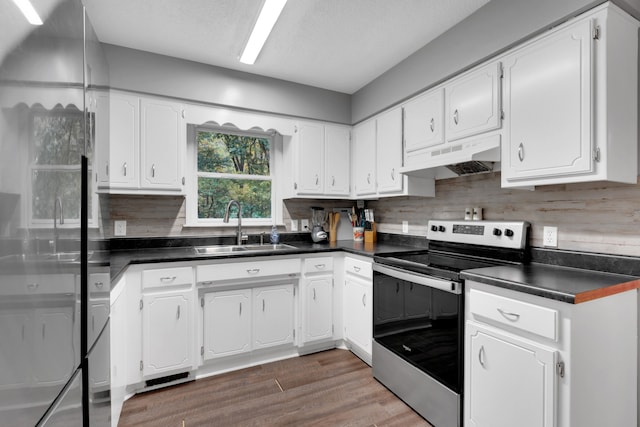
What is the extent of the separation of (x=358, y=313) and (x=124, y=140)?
2.34m

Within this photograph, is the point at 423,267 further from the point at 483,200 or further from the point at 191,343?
the point at 191,343

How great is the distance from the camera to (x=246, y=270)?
2529 millimetres

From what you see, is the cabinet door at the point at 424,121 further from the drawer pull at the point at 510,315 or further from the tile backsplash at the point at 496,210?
the drawer pull at the point at 510,315

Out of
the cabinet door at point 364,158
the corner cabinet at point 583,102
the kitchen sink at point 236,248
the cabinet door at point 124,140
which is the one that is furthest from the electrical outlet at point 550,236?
the cabinet door at point 124,140

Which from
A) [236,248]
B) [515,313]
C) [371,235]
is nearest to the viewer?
[515,313]

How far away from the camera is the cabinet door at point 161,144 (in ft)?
8.30

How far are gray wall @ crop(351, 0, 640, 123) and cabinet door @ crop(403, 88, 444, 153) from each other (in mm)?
99

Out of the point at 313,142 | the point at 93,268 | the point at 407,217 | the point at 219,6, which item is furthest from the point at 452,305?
the point at 219,6

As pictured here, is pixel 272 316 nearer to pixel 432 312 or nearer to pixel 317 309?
pixel 317 309

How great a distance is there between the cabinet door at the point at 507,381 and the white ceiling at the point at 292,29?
1976 mm

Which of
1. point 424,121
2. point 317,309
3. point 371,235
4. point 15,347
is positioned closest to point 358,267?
point 317,309

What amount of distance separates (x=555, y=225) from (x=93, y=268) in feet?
7.71

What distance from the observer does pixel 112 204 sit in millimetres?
2656

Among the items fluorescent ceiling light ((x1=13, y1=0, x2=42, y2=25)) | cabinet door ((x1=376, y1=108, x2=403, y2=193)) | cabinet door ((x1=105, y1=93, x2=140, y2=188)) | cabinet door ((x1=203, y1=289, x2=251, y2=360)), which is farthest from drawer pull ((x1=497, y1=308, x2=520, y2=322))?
cabinet door ((x1=105, y1=93, x2=140, y2=188))
